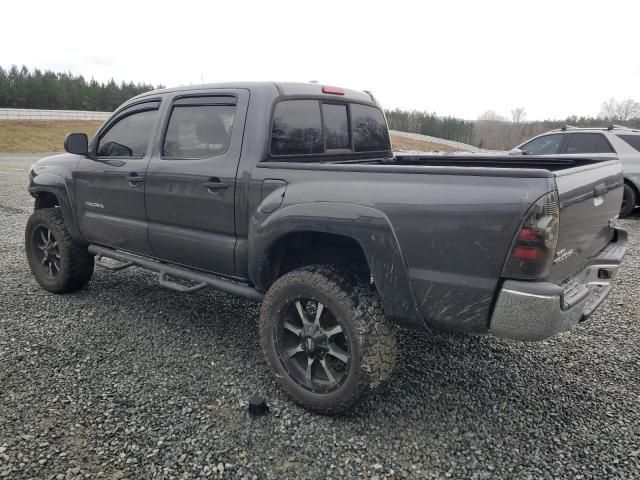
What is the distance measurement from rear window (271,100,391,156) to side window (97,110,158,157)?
1214 mm

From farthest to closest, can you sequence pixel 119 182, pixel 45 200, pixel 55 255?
1. pixel 45 200
2. pixel 55 255
3. pixel 119 182

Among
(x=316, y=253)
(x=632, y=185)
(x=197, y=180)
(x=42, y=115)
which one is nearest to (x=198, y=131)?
(x=197, y=180)

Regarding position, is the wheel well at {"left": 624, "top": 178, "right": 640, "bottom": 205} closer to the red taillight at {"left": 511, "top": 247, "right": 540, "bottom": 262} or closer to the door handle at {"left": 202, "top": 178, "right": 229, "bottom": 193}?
the red taillight at {"left": 511, "top": 247, "right": 540, "bottom": 262}

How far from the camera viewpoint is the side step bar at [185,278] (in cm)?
320

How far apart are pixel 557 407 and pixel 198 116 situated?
308 cm

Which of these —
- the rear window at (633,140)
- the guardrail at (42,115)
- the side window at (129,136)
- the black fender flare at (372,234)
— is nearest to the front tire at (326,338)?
the black fender flare at (372,234)

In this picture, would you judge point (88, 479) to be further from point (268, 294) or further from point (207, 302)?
point (207, 302)

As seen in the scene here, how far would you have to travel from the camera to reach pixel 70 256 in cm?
438

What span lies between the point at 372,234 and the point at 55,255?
3.59m

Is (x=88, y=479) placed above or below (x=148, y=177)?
below

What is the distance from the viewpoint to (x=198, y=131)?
11.1ft

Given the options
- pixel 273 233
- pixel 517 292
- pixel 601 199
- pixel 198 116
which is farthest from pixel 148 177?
pixel 601 199

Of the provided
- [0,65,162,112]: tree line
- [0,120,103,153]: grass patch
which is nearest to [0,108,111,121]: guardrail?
[0,120,103,153]: grass patch

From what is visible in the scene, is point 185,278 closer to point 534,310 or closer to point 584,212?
point 534,310
